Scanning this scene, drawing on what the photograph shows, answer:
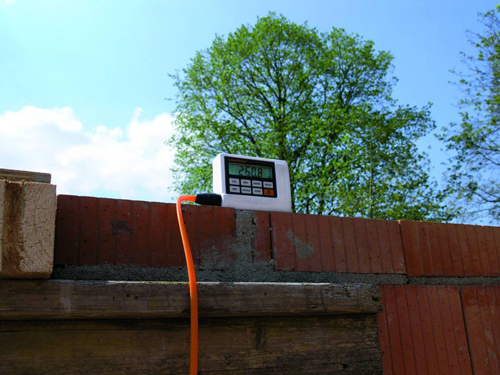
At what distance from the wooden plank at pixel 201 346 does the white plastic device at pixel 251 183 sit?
0.64m

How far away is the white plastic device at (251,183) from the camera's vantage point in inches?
90.4

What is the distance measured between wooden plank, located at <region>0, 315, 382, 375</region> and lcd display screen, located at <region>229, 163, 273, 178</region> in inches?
31.6

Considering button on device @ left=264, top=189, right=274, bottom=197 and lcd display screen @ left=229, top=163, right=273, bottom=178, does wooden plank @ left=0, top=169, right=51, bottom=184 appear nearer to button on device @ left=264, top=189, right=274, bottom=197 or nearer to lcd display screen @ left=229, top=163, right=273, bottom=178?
lcd display screen @ left=229, top=163, right=273, bottom=178

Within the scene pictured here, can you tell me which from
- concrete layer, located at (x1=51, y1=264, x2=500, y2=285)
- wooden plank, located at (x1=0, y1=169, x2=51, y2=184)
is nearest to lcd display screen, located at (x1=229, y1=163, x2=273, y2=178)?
concrete layer, located at (x1=51, y1=264, x2=500, y2=285)

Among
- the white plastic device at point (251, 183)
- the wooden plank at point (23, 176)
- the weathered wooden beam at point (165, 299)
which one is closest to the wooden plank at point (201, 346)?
the weathered wooden beam at point (165, 299)

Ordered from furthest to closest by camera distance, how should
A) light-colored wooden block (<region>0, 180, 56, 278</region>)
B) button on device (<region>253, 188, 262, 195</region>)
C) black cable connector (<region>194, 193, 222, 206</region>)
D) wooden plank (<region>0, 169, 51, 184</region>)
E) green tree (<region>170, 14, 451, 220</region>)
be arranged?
1. green tree (<region>170, 14, 451, 220</region>)
2. button on device (<region>253, 188, 262, 195</region>)
3. black cable connector (<region>194, 193, 222, 206</region>)
4. wooden plank (<region>0, 169, 51, 184</region>)
5. light-colored wooden block (<region>0, 180, 56, 278</region>)

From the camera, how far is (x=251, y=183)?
237 centimetres

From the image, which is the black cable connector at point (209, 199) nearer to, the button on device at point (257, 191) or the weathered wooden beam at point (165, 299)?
the button on device at point (257, 191)

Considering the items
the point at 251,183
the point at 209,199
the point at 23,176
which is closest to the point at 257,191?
the point at 251,183

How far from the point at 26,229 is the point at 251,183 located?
1117mm

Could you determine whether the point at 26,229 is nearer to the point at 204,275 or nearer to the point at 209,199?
the point at 204,275

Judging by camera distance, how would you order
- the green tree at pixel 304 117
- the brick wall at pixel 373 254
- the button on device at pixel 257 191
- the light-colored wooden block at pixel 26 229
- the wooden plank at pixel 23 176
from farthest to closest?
the green tree at pixel 304 117 → the button on device at pixel 257 191 → the brick wall at pixel 373 254 → the wooden plank at pixel 23 176 → the light-colored wooden block at pixel 26 229

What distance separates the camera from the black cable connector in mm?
2229

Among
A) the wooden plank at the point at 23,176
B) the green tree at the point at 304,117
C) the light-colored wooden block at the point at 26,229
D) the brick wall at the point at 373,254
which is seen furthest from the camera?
the green tree at the point at 304,117
